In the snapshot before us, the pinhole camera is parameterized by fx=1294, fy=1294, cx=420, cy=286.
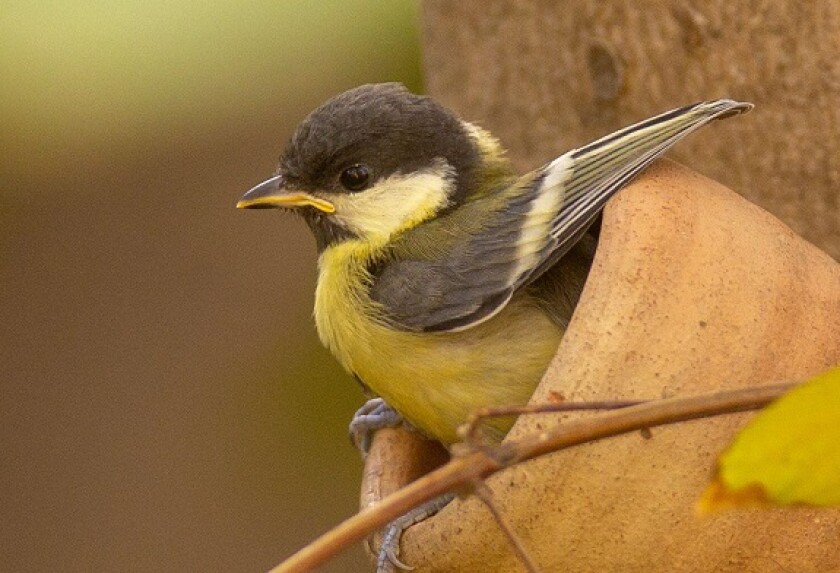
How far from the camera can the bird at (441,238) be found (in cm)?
133

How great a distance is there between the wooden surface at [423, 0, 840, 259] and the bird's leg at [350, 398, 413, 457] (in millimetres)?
575

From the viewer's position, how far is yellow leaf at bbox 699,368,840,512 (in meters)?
0.65

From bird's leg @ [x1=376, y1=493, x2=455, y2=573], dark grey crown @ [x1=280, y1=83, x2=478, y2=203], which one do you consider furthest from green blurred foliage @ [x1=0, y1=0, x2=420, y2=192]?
bird's leg @ [x1=376, y1=493, x2=455, y2=573]

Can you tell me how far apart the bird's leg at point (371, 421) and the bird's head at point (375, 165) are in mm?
209

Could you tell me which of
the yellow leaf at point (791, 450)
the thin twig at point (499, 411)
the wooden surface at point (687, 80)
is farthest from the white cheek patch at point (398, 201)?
the yellow leaf at point (791, 450)

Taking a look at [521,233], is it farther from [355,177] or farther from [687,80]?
[687,80]

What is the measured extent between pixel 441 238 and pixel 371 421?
A: 265mm

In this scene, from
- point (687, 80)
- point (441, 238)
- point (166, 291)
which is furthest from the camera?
point (166, 291)

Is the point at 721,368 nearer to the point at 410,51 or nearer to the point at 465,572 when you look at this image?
the point at 465,572

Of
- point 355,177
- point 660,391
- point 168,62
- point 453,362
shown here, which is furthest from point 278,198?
point 168,62

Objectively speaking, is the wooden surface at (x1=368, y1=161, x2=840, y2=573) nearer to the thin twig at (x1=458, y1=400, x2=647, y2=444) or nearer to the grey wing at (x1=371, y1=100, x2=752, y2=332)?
the grey wing at (x1=371, y1=100, x2=752, y2=332)

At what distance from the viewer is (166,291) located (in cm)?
318

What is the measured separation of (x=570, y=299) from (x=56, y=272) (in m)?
2.12

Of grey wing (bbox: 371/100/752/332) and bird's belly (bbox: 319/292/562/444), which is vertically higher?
grey wing (bbox: 371/100/752/332)
